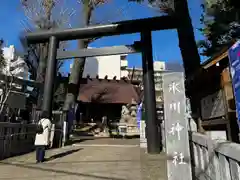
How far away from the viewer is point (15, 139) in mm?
9109

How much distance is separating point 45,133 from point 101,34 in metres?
4.84

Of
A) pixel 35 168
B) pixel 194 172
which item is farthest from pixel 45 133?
pixel 194 172

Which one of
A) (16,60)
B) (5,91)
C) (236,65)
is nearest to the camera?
(236,65)

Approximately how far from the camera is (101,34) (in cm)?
1058

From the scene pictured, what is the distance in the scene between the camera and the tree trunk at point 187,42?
909 centimetres

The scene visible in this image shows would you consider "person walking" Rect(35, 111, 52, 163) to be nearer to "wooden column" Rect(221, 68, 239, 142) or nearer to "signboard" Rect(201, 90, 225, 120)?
"signboard" Rect(201, 90, 225, 120)

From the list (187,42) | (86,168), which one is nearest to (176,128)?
(86,168)

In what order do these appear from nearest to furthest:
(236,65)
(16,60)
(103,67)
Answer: (236,65) → (16,60) → (103,67)

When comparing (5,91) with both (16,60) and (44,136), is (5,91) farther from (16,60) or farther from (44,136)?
(16,60)

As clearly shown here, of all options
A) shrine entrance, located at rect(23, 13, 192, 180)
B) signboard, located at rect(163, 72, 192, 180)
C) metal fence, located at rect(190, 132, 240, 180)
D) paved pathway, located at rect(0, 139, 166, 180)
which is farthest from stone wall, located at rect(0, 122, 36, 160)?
metal fence, located at rect(190, 132, 240, 180)

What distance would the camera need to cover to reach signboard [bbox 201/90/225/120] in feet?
20.6

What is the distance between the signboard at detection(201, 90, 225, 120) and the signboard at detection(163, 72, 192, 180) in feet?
6.35

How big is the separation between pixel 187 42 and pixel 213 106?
3.42 m

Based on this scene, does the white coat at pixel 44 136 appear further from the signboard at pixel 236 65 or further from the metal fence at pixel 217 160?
the signboard at pixel 236 65
